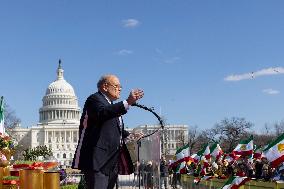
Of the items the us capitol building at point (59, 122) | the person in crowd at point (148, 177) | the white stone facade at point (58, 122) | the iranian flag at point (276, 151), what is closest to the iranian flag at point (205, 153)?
the person in crowd at point (148, 177)

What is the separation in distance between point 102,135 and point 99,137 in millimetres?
37

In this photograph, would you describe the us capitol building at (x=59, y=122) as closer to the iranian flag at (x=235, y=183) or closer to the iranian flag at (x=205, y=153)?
the iranian flag at (x=205, y=153)

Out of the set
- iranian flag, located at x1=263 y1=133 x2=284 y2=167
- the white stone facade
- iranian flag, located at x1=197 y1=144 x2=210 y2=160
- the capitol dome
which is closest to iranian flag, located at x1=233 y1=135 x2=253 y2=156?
iranian flag, located at x1=197 y1=144 x2=210 y2=160

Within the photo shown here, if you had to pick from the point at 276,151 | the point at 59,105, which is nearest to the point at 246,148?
the point at 276,151

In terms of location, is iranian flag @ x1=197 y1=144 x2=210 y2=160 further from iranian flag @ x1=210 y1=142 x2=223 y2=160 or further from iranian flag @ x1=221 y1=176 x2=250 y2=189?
iranian flag @ x1=221 y1=176 x2=250 y2=189

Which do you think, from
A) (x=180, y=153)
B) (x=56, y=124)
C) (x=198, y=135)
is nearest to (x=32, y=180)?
(x=180, y=153)

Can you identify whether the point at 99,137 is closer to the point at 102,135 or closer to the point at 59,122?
the point at 102,135

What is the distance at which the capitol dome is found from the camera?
15950cm

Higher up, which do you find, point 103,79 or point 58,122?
point 58,122

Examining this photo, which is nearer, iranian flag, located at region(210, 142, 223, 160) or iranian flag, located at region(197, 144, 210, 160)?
iranian flag, located at region(197, 144, 210, 160)

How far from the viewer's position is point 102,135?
572 cm

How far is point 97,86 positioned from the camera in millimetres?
6012

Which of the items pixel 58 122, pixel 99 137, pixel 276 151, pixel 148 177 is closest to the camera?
pixel 99 137

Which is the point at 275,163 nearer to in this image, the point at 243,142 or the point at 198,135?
the point at 243,142
